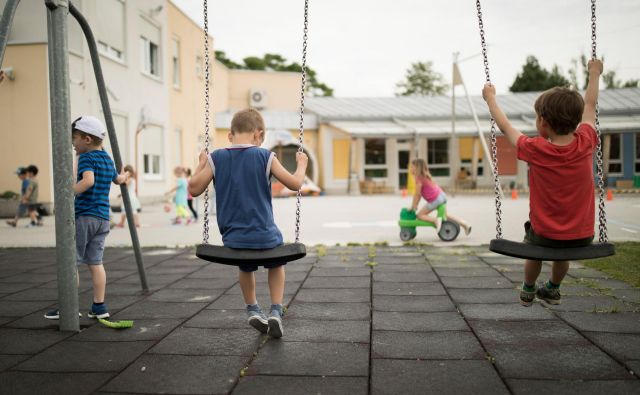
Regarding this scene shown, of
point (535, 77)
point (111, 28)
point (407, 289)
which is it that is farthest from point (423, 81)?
point (407, 289)

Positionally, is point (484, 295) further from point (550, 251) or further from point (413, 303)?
point (550, 251)

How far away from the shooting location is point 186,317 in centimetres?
377

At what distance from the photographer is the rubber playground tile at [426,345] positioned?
9.45 ft

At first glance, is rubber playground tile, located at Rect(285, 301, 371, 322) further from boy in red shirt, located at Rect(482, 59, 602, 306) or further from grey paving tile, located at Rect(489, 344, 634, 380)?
boy in red shirt, located at Rect(482, 59, 602, 306)

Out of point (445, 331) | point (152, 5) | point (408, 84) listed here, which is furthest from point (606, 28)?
point (408, 84)

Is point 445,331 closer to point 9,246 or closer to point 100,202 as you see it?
point 100,202

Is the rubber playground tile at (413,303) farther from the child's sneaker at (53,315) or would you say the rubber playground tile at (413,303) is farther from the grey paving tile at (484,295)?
the child's sneaker at (53,315)

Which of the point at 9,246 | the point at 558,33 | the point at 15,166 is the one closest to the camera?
the point at 558,33

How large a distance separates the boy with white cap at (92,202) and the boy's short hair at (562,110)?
2967mm

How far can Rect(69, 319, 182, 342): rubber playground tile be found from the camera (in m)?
3.27

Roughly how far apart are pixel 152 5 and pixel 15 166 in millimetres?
7915

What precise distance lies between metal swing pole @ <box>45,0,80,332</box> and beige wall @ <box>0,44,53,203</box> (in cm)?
1061

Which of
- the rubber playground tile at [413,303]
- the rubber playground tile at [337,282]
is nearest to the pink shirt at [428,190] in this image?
the rubber playground tile at [337,282]

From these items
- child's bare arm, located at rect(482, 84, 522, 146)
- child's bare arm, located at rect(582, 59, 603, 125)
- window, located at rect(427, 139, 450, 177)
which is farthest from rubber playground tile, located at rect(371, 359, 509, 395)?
window, located at rect(427, 139, 450, 177)
